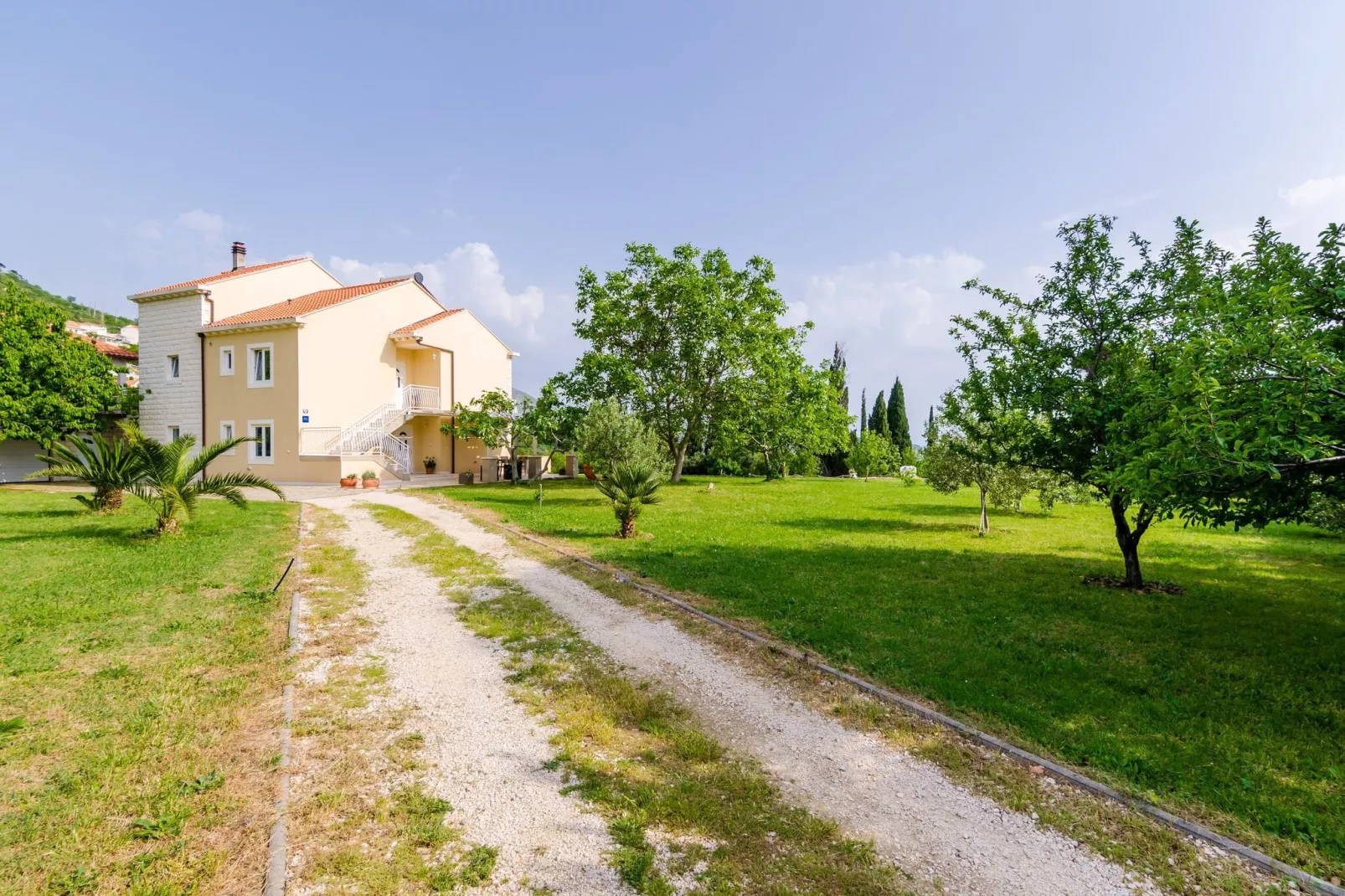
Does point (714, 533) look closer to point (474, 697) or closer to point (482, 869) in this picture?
point (474, 697)

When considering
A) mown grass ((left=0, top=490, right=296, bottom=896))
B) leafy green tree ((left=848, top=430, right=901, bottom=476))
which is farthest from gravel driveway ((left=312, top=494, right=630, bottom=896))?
leafy green tree ((left=848, top=430, right=901, bottom=476))

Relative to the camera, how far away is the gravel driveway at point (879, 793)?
3.26 metres

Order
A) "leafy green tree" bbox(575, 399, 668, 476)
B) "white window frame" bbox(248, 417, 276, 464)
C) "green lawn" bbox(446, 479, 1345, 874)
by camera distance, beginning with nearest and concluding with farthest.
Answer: "green lawn" bbox(446, 479, 1345, 874) < "leafy green tree" bbox(575, 399, 668, 476) < "white window frame" bbox(248, 417, 276, 464)

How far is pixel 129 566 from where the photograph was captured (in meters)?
9.20

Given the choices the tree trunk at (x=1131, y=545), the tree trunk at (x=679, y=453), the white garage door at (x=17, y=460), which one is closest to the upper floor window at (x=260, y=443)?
the white garage door at (x=17, y=460)

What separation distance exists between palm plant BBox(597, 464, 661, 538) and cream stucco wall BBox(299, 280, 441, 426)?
17.8 metres

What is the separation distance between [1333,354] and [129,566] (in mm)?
14751

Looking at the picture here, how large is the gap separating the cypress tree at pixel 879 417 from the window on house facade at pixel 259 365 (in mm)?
40940

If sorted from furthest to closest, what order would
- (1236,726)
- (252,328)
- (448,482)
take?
(448,482) < (252,328) < (1236,726)

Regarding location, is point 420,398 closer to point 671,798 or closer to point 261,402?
point 261,402

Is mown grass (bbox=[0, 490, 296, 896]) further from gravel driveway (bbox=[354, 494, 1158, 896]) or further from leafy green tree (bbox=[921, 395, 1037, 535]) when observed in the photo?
leafy green tree (bbox=[921, 395, 1037, 535])

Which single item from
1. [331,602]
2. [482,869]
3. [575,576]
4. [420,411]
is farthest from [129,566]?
[420,411]

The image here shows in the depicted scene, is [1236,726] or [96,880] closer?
[96,880]

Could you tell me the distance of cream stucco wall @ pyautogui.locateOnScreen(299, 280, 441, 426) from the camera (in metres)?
24.7
